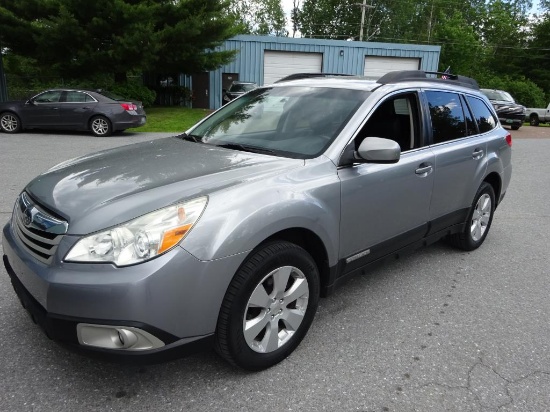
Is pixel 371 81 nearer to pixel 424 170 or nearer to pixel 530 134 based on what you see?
pixel 424 170

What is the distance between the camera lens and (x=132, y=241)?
2.17 m

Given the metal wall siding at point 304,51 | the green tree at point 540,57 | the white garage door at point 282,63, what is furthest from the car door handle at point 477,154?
the green tree at point 540,57

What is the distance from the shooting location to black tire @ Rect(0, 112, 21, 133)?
44.9ft

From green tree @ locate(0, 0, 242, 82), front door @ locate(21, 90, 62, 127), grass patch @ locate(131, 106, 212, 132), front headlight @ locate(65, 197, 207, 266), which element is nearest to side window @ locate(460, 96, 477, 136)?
front headlight @ locate(65, 197, 207, 266)

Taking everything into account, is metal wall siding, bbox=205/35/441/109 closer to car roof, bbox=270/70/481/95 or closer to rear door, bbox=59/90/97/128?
rear door, bbox=59/90/97/128

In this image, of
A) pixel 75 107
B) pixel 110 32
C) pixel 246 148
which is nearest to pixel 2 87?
pixel 110 32

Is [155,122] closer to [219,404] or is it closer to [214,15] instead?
[214,15]

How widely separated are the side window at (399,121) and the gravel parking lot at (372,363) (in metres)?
1.23

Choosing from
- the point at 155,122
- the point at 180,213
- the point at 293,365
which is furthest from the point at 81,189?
the point at 155,122

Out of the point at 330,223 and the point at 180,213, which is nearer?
the point at 180,213

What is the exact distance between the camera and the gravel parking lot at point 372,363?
8.00ft

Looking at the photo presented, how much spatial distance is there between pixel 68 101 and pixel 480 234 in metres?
12.5

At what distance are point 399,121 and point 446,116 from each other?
2.30ft

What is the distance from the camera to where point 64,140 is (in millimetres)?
12594
